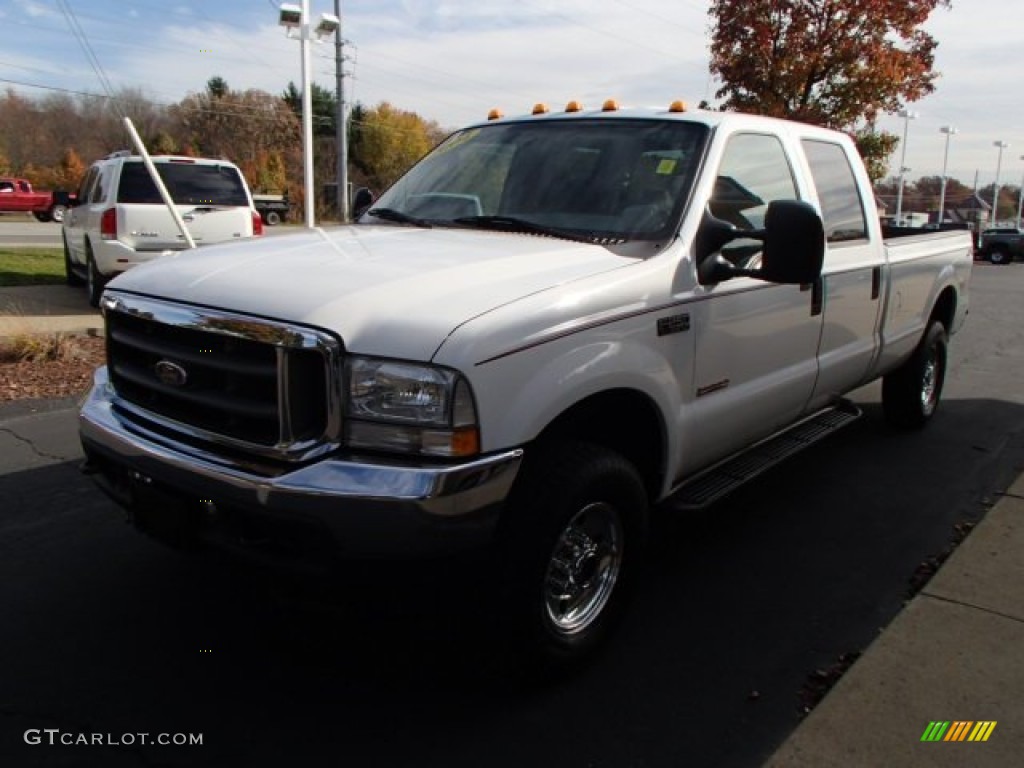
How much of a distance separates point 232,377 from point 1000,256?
1538 inches

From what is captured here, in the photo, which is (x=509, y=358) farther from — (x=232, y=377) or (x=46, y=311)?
(x=46, y=311)

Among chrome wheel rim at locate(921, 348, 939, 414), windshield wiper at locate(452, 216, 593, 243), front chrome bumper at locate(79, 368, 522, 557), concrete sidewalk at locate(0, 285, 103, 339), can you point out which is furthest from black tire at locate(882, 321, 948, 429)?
concrete sidewalk at locate(0, 285, 103, 339)

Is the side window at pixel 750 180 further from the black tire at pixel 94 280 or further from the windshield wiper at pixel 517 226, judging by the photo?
the black tire at pixel 94 280

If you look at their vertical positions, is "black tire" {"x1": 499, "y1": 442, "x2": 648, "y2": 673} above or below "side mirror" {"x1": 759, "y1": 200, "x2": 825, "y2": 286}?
below

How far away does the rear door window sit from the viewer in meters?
10.5

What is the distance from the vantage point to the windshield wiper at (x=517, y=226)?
3.33 m

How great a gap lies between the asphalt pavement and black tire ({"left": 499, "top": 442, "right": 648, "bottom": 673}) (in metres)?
0.75

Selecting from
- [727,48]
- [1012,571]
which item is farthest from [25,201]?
[1012,571]

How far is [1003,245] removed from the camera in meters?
34.9

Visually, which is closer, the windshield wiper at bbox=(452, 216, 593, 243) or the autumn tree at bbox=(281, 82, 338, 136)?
the windshield wiper at bbox=(452, 216, 593, 243)

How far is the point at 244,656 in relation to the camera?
122 inches

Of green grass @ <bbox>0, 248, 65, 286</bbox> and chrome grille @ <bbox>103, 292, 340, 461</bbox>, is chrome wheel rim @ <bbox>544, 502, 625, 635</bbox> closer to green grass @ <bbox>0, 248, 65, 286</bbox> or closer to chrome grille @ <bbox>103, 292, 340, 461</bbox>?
chrome grille @ <bbox>103, 292, 340, 461</bbox>

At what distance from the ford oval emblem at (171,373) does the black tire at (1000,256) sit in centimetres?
3888

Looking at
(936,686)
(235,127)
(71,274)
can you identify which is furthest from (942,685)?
(235,127)
